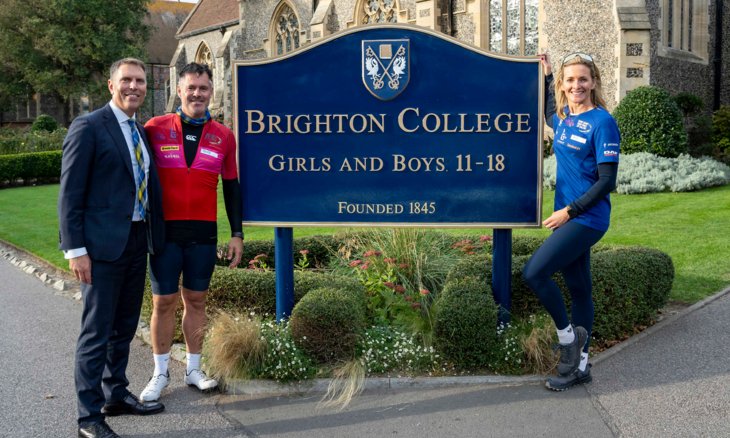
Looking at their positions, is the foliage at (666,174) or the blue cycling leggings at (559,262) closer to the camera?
the blue cycling leggings at (559,262)

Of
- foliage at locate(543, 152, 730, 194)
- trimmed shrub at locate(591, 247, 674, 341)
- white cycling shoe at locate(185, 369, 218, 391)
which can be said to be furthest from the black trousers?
foliage at locate(543, 152, 730, 194)

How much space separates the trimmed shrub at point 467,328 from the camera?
14.2ft

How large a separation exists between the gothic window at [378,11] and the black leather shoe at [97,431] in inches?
724

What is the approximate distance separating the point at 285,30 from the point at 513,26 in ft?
42.9

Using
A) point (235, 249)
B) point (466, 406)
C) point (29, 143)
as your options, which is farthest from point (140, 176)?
point (29, 143)

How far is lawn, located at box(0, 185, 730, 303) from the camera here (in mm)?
6777

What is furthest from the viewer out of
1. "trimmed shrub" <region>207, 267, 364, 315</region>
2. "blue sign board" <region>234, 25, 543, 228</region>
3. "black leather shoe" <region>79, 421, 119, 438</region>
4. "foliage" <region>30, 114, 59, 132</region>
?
"foliage" <region>30, 114, 59, 132</region>

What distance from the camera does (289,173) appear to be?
483cm

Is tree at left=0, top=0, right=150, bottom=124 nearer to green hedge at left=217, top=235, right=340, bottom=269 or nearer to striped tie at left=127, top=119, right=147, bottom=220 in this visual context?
green hedge at left=217, top=235, right=340, bottom=269

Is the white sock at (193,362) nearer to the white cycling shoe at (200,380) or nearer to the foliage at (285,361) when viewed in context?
the white cycling shoe at (200,380)

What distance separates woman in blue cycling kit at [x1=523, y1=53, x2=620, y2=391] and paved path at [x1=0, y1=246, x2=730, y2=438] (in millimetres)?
295

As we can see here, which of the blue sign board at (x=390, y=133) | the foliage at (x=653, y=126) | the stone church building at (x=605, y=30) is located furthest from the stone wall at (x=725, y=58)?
the blue sign board at (x=390, y=133)

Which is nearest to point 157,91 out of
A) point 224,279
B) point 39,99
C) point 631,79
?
point 39,99

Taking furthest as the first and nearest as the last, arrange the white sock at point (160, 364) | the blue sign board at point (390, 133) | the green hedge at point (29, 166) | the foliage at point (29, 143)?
the foliage at point (29, 143) → the green hedge at point (29, 166) → the blue sign board at point (390, 133) → the white sock at point (160, 364)
